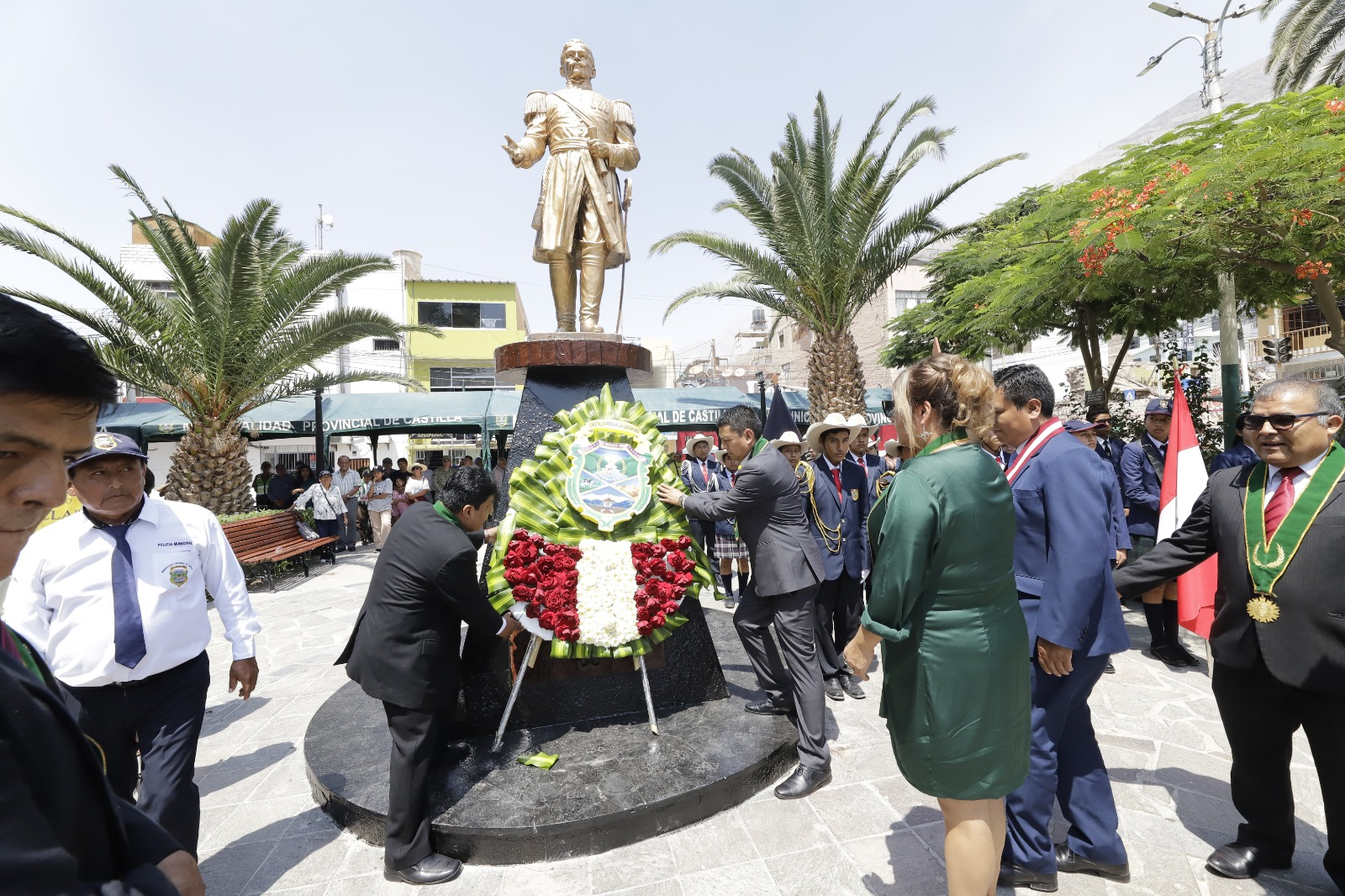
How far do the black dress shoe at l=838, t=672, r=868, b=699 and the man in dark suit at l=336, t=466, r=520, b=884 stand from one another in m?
2.94

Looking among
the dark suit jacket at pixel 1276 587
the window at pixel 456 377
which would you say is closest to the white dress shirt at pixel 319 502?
the dark suit jacket at pixel 1276 587

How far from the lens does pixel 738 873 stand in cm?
271

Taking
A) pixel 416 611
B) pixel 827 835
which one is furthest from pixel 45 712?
pixel 827 835

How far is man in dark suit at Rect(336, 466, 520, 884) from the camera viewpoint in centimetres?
271

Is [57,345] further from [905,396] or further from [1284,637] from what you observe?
[1284,637]

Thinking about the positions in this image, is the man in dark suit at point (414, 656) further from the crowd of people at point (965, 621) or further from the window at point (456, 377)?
the window at point (456, 377)

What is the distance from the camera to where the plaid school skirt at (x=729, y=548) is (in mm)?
7262

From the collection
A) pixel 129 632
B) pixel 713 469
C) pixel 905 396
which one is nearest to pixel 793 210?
pixel 713 469

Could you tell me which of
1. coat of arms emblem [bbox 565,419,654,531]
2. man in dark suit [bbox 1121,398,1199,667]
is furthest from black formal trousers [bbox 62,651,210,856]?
man in dark suit [bbox 1121,398,1199,667]

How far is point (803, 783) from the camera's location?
130 inches

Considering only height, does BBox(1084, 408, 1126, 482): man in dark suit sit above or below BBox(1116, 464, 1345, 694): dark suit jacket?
above

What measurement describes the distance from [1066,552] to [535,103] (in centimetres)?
455

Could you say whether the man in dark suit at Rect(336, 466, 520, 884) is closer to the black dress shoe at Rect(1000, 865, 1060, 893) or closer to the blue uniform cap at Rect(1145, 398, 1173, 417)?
the black dress shoe at Rect(1000, 865, 1060, 893)

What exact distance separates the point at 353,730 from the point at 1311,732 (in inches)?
179
